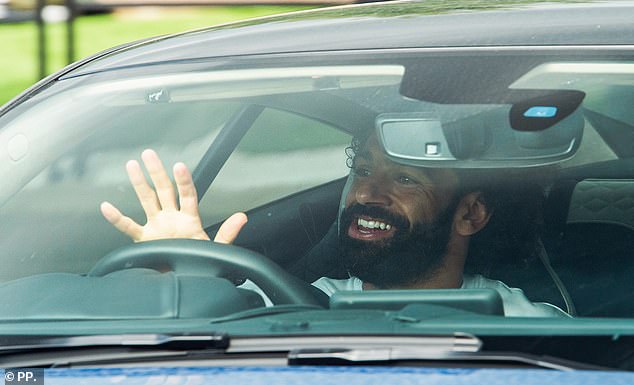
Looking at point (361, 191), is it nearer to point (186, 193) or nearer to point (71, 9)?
point (186, 193)

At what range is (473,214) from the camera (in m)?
2.14

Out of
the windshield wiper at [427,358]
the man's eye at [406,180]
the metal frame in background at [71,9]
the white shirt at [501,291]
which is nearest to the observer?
the windshield wiper at [427,358]

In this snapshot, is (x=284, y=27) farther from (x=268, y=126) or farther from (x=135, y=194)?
(x=135, y=194)

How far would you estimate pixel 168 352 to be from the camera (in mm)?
1749

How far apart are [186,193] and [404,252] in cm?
54

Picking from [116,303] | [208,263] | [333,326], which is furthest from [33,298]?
[333,326]

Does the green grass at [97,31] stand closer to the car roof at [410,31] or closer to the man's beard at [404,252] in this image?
the car roof at [410,31]

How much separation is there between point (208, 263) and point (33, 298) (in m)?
0.34

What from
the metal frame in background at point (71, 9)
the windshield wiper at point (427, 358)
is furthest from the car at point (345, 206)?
the metal frame in background at point (71, 9)

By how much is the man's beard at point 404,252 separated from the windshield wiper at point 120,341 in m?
0.54

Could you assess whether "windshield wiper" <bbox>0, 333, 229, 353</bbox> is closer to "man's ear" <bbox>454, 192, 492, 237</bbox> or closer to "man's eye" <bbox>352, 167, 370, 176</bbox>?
"man's ear" <bbox>454, 192, 492, 237</bbox>

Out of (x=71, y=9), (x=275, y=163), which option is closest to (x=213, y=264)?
(x=275, y=163)

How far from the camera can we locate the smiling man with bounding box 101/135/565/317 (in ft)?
7.13

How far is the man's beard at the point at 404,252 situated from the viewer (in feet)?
7.20
